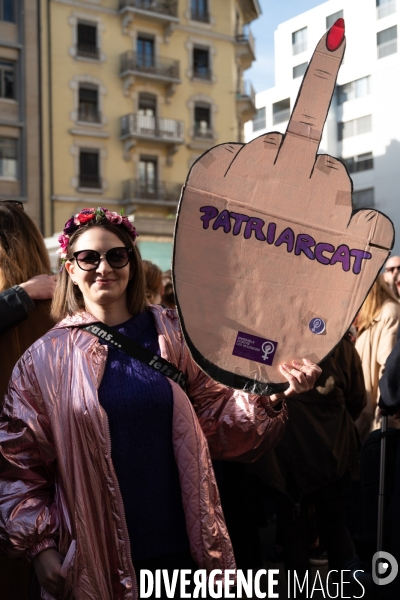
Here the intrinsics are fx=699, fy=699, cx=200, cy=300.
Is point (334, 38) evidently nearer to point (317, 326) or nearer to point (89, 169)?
point (317, 326)

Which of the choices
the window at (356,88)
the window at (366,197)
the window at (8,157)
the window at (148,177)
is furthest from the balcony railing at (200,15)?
the window at (366,197)

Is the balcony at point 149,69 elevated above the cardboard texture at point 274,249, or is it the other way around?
the balcony at point 149,69

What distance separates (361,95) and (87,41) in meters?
21.3

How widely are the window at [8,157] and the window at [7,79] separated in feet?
4.56

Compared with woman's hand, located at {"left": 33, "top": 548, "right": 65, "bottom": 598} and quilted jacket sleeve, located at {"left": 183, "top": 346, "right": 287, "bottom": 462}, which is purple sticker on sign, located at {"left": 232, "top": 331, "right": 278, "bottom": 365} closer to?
quilted jacket sleeve, located at {"left": 183, "top": 346, "right": 287, "bottom": 462}

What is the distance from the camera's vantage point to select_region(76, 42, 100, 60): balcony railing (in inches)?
881

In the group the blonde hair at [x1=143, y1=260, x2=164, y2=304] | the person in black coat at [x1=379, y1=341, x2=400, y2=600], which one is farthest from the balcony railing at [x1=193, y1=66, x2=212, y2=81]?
the person in black coat at [x1=379, y1=341, x2=400, y2=600]

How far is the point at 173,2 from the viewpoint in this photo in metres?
24.0

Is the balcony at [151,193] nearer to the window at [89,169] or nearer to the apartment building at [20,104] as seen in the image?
the window at [89,169]

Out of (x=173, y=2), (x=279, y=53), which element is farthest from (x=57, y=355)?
(x=173, y=2)

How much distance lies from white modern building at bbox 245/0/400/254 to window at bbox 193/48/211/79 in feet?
70.6

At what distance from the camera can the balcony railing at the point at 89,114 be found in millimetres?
22641

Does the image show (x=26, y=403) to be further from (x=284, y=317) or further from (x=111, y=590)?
(x=284, y=317)

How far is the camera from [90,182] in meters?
22.9
